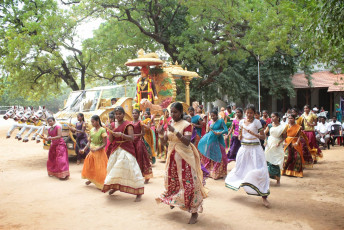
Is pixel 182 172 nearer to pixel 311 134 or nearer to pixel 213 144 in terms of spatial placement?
pixel 213 144

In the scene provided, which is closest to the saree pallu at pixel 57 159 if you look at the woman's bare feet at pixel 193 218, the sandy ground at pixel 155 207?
the sandy ground at pixel 155 207

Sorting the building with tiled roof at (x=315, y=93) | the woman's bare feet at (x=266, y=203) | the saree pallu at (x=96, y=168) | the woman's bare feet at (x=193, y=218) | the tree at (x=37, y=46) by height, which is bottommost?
the woman's bare feet at (x=266, y=203)

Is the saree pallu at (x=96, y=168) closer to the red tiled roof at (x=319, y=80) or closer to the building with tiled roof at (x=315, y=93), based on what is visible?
the red tiled roof at (x=319, y=80)

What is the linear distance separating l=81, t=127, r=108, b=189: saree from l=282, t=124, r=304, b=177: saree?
4608mm

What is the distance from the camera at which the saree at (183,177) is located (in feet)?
15.0

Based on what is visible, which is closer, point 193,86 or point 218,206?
point 218,206

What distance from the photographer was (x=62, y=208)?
5.31 m

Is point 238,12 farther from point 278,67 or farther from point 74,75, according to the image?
point 74,75

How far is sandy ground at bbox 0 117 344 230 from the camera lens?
4.56m

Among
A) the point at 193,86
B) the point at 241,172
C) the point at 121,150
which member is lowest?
the point at 241,172

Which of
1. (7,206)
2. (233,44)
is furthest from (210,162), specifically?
(233,44)

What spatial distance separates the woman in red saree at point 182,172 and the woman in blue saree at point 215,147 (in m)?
2.66

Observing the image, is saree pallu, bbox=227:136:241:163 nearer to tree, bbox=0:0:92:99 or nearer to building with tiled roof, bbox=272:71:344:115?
tree, bbox=0:0:92:99

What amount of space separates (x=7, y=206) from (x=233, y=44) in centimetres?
1407
